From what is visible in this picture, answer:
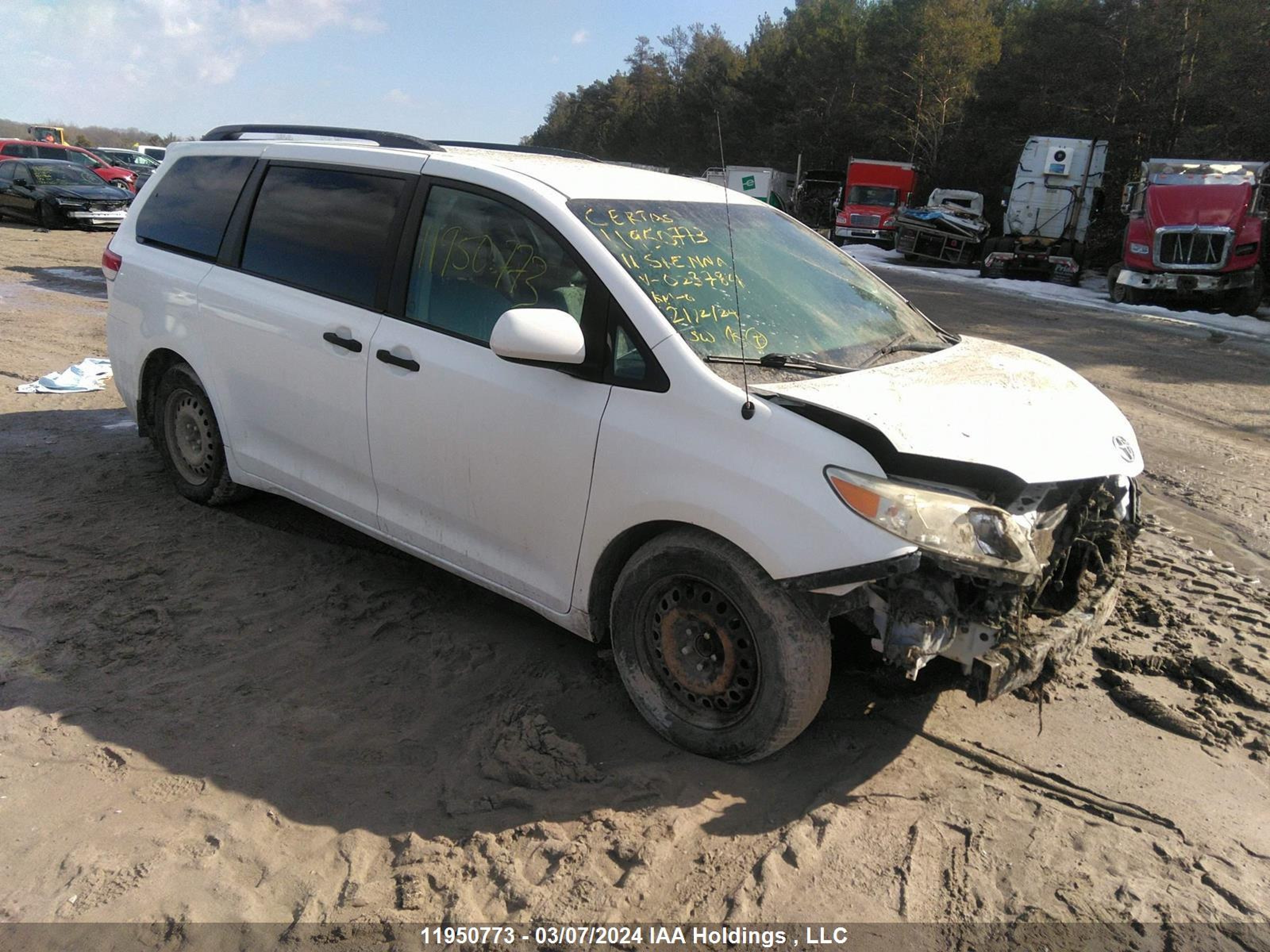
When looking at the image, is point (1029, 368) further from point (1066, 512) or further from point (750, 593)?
point (750, 593)

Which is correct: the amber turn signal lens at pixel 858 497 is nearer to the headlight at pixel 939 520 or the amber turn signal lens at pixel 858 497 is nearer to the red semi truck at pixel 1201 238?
the headlight at pixel 939 520

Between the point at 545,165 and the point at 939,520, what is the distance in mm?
2257

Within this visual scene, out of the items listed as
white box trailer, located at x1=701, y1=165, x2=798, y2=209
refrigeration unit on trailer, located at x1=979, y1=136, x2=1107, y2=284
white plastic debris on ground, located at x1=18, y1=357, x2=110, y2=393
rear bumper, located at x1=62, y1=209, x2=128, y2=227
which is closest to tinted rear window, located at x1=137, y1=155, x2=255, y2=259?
white plastic debris on ground, located at x1=18, y1=357, x2=110, y2=393

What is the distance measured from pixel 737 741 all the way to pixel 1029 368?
6.54 feet

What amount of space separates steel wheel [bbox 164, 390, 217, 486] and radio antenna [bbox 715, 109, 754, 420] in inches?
113

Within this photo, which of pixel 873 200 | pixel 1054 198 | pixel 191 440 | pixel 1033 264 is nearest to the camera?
pixel 191 440

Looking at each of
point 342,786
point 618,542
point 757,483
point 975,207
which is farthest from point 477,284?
point 975,207

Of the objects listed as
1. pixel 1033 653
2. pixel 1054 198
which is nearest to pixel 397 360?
pixel 1033 653

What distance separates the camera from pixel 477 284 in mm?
3715

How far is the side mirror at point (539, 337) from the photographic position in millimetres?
3166

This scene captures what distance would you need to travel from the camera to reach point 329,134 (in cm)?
478

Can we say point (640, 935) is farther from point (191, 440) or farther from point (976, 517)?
point (191, 440)

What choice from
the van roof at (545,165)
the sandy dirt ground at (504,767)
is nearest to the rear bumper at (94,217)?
the van roof at (545,165)

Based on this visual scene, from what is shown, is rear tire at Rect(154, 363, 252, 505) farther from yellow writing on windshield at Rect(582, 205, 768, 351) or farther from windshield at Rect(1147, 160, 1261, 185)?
windshield at Rect(1147, 160, 1261, 185)
